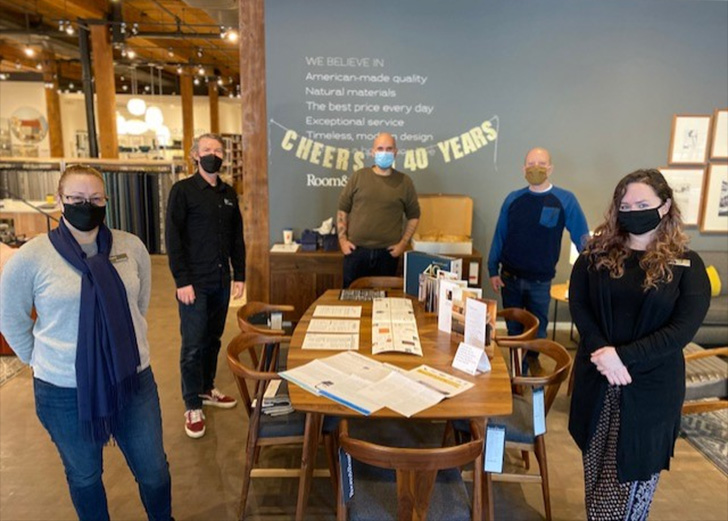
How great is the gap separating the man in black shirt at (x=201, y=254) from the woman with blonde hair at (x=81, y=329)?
3.35 ft

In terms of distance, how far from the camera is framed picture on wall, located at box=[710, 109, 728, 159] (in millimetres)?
4957

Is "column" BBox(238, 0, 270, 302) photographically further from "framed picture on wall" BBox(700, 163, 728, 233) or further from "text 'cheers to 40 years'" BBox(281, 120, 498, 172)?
"framed picture on wall" BBox(700, 163, 728, 233)

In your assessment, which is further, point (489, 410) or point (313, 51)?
point (313, 51)

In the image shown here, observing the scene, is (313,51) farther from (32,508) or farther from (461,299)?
(32,508)

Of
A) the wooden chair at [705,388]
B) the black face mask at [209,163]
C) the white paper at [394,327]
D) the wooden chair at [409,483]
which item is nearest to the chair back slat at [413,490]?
the wooden chair at [409,483]

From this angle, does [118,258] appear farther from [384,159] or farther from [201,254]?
[384,159]

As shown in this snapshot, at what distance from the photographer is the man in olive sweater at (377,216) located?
12.7ft

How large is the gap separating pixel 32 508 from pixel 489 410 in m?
2.17

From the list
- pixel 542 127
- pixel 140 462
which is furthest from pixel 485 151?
pixel 140 462

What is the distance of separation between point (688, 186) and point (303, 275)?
362cm

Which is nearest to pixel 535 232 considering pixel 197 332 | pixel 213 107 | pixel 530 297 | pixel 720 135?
pixel 530 297

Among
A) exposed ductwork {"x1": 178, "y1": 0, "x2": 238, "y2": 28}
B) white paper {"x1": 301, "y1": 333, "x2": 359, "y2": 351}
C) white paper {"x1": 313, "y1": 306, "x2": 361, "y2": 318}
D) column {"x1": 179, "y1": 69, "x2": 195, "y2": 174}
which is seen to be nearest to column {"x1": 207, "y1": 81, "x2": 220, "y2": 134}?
column {"x1": 179, "y1": 69, "x2": 195, "y2": 174}

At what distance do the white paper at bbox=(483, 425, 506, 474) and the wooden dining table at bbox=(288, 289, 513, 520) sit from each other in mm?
106

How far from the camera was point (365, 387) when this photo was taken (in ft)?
6.59
